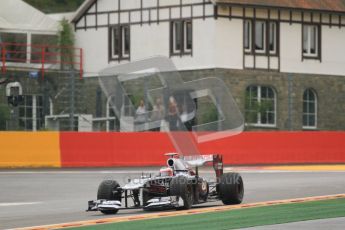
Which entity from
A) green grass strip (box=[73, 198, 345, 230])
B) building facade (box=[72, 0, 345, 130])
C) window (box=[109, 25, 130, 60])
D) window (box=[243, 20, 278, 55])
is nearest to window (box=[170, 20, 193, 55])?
building facade (box=[72, 0, 345, 130])

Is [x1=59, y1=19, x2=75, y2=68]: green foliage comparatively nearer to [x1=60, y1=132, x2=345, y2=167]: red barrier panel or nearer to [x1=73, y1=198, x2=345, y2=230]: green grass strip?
[x1=60, y1=132, x2=345, y2=167]: red barrier panel

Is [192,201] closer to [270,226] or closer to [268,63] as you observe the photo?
[270,226]

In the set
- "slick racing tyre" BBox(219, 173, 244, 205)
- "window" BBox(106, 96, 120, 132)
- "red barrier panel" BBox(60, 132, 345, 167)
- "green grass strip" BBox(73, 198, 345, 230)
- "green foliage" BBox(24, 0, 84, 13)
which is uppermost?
"green foliage" BBox(24, 0, 84, 13)

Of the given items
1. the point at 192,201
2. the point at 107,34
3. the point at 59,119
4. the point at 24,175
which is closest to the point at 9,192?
the point at 24,175

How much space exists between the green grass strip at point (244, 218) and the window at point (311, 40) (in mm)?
30442

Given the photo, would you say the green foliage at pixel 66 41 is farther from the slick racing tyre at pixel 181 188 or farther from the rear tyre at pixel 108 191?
the slick racing tyre at pixel 181 188

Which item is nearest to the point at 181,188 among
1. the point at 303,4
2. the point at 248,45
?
the point at 248,45

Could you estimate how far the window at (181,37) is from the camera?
49944 mm

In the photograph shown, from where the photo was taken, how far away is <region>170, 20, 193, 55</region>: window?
164 ft

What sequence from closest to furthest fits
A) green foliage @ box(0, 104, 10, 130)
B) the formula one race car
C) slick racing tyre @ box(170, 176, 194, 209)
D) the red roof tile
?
slick racing tyre @ box(170, 176, 194, 209) < the formula one race car < green foliage @ box(0, 104, 10, 130) < the red roof tile

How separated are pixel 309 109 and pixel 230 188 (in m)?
30.8

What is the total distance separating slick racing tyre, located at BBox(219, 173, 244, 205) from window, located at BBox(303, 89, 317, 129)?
30037mm

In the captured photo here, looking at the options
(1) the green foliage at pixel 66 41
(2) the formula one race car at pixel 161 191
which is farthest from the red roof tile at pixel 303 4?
(2) the formula one race car at pixel 161 191

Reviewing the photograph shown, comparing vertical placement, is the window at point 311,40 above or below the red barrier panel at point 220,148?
above
